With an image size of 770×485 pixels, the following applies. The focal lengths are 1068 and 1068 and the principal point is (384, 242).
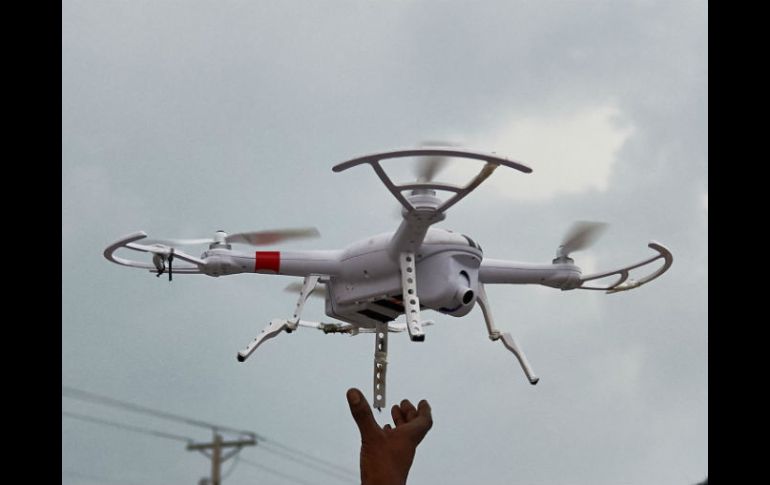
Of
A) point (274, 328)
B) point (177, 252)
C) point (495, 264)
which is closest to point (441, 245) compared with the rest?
point (495, 264)

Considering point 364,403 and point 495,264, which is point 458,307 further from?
point 364,403

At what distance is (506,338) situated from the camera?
37.8 feet

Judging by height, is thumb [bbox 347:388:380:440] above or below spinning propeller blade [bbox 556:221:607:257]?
below

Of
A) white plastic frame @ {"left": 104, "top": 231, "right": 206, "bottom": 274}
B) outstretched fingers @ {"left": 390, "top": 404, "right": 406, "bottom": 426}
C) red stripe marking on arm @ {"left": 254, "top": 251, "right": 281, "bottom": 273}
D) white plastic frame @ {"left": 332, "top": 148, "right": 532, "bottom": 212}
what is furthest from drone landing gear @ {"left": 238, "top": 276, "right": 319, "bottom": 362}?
outstretched fingers @ {"left": 390, "top": 404, "right": 406, "bottom": 426}

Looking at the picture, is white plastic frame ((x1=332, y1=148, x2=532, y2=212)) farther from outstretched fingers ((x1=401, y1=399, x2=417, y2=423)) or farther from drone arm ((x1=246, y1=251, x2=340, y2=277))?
outstretched fingers ((x1=401, y1=399, x2=417, y2=423))

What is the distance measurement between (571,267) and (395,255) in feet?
7.92

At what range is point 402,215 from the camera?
1001 centimetres

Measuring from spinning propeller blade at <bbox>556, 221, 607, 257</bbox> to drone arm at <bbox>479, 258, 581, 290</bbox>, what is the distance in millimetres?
189

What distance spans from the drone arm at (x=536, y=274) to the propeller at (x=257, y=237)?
6.50 ft

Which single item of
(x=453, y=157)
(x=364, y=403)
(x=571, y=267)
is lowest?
(x=364, y=403)

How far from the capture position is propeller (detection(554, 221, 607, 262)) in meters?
11.6

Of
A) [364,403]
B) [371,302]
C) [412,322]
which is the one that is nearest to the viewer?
[364,403]

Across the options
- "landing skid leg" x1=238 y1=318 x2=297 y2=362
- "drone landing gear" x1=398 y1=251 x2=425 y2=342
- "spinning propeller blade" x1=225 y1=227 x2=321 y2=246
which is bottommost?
"landing skid leg" x1=238 y1=318 x2=297 y2=362

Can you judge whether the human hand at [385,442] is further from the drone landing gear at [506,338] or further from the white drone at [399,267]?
the drone landing gear at [506,338]
